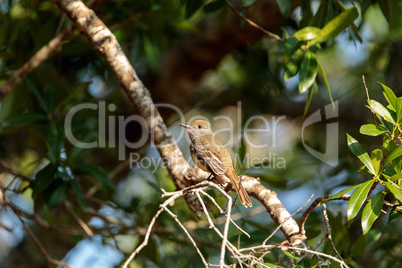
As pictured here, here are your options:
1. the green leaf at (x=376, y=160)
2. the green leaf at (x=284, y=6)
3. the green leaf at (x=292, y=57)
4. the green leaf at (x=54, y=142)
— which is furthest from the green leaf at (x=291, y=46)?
the green leaf at (x=54, y=142)

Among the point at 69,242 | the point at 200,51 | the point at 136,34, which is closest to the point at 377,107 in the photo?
the point at 136,34

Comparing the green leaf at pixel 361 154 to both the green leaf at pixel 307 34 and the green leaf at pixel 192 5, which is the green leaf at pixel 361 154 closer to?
the green leaf at pixel 307 34

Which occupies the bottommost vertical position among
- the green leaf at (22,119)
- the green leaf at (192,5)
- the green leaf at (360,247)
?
the green leaf at (360,247)

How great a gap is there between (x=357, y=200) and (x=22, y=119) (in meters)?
2.93

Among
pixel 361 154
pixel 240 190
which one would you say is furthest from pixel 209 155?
pixel 361 154

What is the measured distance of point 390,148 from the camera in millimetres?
2410

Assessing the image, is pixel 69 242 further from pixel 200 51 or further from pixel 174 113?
pixel 200 51

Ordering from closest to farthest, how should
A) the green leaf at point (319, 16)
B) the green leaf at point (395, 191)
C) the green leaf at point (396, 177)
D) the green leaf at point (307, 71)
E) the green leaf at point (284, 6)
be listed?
1. the green leaf at point (395, 191)
2. the green leaf at point (396, 177)
3. the green leaf at point (307, 71)
4. the green leaf at point (284, 6)
5. the green leaf at point (319, 16)

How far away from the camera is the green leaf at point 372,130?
2367 mm

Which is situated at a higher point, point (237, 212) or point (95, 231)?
point (95, 231)

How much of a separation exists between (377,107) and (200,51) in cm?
395

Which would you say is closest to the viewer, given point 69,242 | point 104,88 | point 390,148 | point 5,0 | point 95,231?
point 390,148

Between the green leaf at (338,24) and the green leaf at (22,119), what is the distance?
237 cm

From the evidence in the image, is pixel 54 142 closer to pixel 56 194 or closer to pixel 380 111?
pixel 56 194
